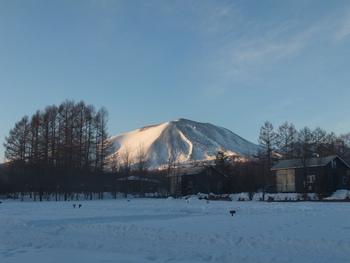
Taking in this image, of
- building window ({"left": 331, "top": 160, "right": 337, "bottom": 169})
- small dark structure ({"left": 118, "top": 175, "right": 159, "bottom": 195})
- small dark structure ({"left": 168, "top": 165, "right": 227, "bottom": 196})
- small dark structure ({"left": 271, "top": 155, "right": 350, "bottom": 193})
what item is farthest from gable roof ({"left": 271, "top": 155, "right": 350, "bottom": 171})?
small dark structure ({"left": 118, "top": 175, "right": 159, "bottom": 195})

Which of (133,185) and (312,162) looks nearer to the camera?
(312,162)

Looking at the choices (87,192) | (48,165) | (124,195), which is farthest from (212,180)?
(48,165)

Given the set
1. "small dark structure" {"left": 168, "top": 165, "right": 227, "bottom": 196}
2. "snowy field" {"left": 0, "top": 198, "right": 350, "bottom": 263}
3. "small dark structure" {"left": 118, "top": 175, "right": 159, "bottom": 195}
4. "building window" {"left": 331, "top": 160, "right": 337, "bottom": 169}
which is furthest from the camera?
"small dark structure" {"left": 118, "top": 175, "right": 159, "bottom": 195}

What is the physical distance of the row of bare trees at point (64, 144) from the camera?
146ft

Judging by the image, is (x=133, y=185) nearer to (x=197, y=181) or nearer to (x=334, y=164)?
(x=197, y=181)

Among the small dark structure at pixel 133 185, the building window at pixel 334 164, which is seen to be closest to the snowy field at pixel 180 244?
the building window at pixel 334 164

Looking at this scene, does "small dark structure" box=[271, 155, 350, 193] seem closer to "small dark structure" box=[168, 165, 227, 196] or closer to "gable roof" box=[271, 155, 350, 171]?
"gable roof" box=[271, 155, 350, 171]

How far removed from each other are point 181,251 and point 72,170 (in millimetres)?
38146

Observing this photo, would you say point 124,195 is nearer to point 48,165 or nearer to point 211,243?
point 48,165

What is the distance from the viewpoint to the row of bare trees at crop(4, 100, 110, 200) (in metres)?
44.5

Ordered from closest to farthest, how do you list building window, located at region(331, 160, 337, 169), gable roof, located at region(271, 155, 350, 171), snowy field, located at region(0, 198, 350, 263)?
snowy field, located at region(0, 198, 350, 263), gable roof, located at region(271, 155, 350, 171), building window, located at region(331, 160, 337, 169)

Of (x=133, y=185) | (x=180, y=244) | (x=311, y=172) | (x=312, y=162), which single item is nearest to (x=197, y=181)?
(x=133, y=185)

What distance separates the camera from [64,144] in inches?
1791

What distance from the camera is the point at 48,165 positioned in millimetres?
42594
